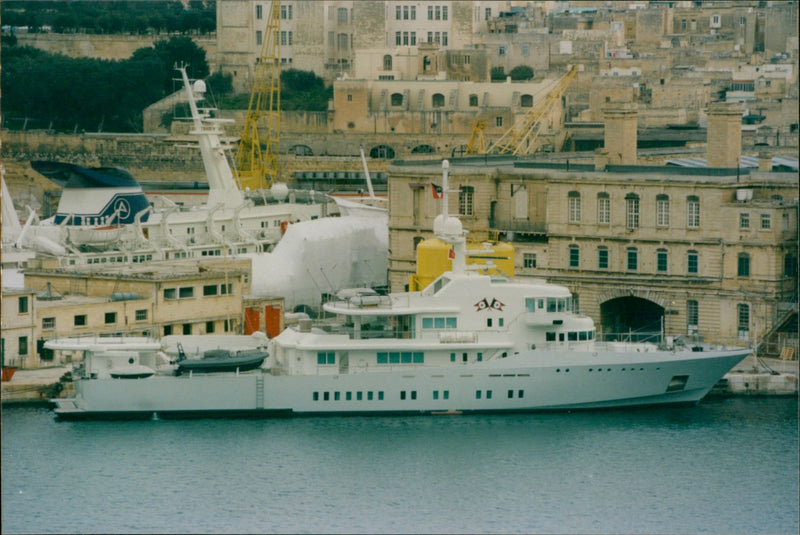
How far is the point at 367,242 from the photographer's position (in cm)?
A: 6106

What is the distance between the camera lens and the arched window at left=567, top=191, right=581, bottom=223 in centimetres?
5362

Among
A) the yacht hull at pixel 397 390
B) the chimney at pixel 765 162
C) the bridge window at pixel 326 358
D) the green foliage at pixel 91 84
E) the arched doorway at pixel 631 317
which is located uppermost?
the green foliage at pixel 91 84

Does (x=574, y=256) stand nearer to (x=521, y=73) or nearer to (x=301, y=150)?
(x=301, y=150)

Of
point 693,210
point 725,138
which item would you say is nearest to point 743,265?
point 693,210

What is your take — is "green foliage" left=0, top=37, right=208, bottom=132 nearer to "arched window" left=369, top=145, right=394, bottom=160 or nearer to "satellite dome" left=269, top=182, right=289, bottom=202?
"arched window" left=369, top=145, right=394, bottom=160

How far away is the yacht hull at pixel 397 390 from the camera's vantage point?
149 feet

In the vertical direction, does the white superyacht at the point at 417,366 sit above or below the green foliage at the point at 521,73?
below

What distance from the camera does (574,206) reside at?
176ft

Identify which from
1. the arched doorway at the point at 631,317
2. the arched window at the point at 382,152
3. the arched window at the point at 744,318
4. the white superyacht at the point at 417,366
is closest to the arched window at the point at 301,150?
the arched window at the point at 382,152

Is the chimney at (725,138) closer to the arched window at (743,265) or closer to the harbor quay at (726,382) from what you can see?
the arched window at (743,265)

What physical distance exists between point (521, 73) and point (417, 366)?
53.7 metres

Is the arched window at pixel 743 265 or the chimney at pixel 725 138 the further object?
the chimney at pixel 725 138

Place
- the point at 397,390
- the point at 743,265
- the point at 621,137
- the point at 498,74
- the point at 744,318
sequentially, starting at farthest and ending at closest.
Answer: the point at 498,74, the point at 621,137, the point at 743,265, the point at 744,318, the point at 397,390

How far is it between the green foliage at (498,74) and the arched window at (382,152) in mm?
8608
